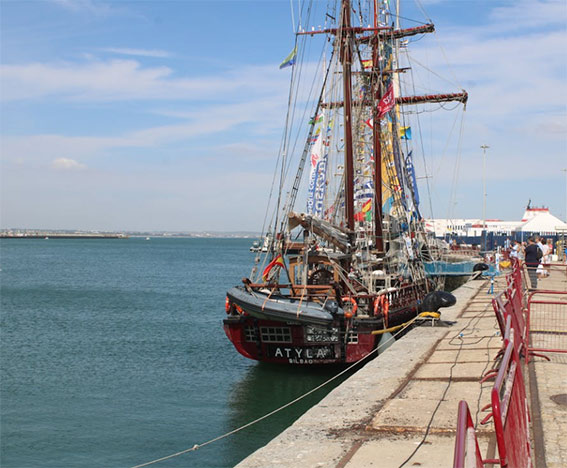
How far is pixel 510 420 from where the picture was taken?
4645 millimetres

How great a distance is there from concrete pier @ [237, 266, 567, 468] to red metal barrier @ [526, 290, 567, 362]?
0.66 meters

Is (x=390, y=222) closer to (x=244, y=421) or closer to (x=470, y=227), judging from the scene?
(x=244, y=421)

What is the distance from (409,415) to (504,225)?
5657 inches

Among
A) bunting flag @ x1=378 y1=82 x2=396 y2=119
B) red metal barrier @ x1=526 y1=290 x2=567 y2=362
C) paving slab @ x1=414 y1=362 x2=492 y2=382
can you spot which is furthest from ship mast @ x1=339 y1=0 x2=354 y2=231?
paving slab @ x1=414 y1=362 x2=492 y2=382

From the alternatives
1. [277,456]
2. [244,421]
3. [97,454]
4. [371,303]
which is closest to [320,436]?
[277,456]

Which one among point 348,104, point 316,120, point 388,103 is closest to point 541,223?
point 316,120

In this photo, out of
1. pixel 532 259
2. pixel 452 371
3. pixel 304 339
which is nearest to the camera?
pixel 452 371

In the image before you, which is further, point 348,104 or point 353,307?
point 348,104

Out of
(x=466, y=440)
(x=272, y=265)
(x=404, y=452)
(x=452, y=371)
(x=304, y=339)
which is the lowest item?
(x=304, y=339)

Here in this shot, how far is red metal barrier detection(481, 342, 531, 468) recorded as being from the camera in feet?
12.9

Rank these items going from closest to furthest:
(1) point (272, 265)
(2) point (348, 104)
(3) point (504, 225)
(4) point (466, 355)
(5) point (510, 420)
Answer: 1. (5) point (510, 420)
2. (4) point (466, 355)
3. (1) point (272, 265)
4. (2) point (348, 104)
5. (3) point (504, 225)

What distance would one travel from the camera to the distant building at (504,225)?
86.6 m

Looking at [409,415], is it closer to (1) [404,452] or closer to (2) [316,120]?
(1) [404,452]

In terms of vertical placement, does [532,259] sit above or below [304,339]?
above
